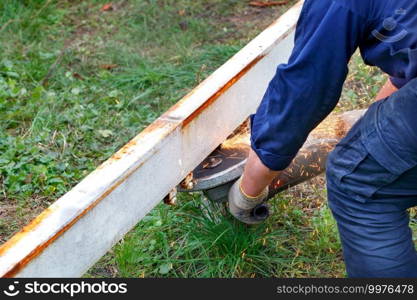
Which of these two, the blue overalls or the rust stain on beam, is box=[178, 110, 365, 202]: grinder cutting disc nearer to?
the rust stain on beam

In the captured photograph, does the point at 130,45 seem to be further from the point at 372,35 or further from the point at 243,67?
the point at 372,35

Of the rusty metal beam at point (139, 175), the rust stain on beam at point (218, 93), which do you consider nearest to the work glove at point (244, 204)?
the rusty metal beam at point (139, 175)

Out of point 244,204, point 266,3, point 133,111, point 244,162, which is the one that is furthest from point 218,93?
point 266,3

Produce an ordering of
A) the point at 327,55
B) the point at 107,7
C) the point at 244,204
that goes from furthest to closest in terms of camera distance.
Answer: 1. the point at 107,7
2. the point at 244,204
3. the point at 327,55

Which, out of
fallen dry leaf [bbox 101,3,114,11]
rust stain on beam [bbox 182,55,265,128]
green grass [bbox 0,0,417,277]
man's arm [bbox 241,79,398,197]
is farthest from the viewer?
fallen dry leaf [bbox 101,3,114,11]

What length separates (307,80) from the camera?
9.37ft

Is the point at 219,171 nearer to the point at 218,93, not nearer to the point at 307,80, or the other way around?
the point at 218,93

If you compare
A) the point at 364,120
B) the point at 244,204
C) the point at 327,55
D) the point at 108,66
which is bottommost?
the point at 108,66

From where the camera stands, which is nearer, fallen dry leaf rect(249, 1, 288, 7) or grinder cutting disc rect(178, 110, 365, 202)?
grinder cutting disc rect(178, 110, 365, 202)

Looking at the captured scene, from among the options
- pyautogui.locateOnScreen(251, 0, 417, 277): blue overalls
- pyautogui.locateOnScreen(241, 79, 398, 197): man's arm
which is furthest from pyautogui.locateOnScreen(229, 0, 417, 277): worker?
pyautogui.locateOnScreen(241, 79, 398, 197): man's arm

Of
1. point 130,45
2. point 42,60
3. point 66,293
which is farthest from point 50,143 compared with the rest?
point 66,293

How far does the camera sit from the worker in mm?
2748

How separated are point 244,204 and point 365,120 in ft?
3.09

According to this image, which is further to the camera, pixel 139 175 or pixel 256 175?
pixel 256 175
